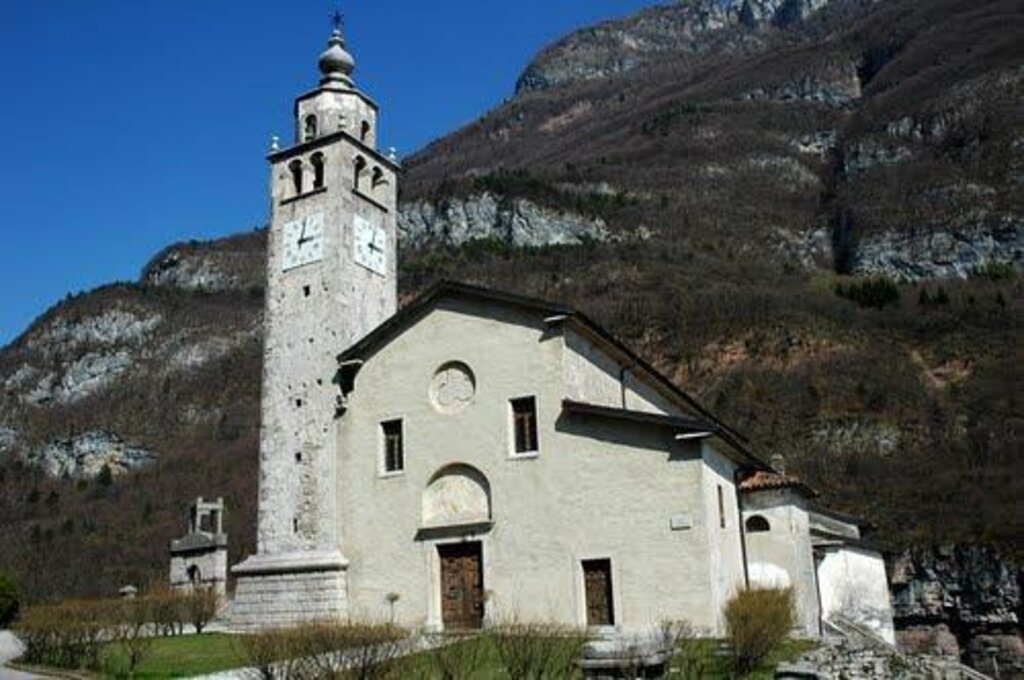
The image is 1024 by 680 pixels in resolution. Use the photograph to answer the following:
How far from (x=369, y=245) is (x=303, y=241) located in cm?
186

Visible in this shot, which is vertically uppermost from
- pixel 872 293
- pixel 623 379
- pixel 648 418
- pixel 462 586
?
pixel 872 293

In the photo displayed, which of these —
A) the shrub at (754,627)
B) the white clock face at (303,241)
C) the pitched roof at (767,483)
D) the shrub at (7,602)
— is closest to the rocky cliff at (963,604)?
the pitched roof at (767,483)

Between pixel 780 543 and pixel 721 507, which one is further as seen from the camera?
pixel 780 543

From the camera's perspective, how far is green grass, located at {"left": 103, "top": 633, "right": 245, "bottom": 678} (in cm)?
1786

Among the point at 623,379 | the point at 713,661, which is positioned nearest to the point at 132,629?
the point at 713,661

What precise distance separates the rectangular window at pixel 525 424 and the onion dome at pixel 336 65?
12.4 m

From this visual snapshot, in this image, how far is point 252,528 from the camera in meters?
74.1

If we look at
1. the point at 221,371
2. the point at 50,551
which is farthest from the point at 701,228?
the point at 50,551

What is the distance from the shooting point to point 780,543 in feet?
87.7

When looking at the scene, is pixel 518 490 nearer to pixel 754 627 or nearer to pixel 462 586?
pixel 462 586

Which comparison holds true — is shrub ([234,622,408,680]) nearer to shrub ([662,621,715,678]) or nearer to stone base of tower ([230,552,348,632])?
shrub ([662,621,715,678])

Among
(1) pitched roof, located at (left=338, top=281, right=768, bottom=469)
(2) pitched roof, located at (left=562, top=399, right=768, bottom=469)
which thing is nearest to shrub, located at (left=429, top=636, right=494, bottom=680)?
(2) pitched roof, located at (left=562, top=399, right=768, bottom=469)

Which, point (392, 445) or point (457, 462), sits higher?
point (392, 445)

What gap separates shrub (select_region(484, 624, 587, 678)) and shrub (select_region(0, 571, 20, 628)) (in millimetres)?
24832
